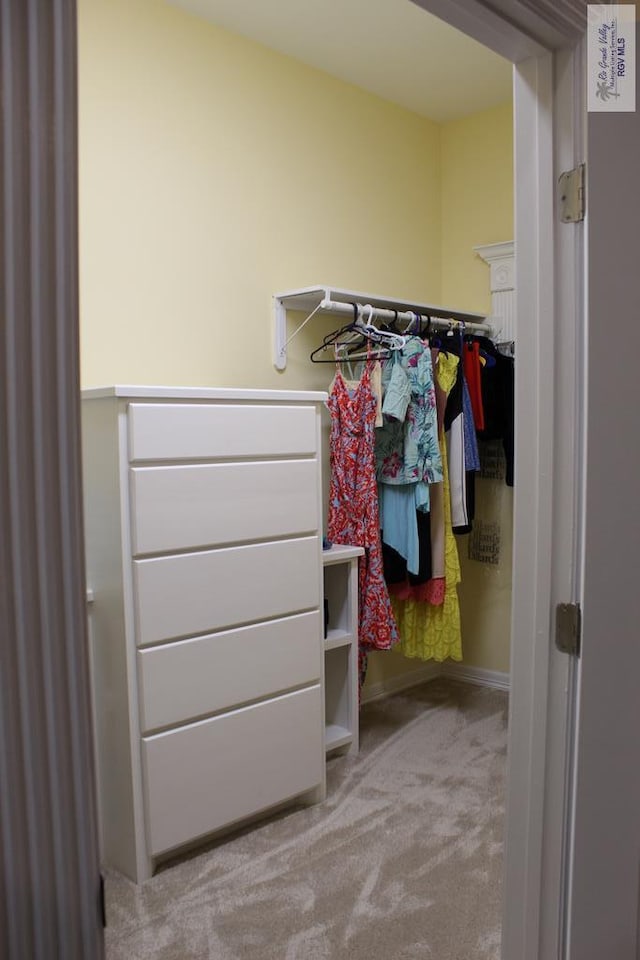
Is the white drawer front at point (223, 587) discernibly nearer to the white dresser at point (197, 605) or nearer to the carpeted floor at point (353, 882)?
the white dresser at point (197, 605)

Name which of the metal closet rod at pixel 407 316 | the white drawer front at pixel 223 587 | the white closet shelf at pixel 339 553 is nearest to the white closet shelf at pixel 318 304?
the metal closet rod at pixel 407 316

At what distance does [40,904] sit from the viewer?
62cm

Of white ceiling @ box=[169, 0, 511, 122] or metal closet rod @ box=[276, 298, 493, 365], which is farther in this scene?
metal closet rod @ box=[276, 298, 493, 365]

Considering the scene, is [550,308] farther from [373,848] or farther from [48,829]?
[373,848]

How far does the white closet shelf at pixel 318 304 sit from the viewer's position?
2.93 metres

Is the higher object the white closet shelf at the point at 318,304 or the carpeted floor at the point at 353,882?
the white closet shelf at the point at 318,304

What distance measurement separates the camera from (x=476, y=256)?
385cm

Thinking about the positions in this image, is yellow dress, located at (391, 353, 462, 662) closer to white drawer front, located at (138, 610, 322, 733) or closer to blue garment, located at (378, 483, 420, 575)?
blue garment, located at (378, 483, 420, 575)

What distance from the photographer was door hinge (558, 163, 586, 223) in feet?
4.07

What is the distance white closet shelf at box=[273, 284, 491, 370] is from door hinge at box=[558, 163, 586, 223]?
1681mm

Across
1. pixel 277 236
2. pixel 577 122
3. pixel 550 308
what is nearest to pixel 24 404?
pixel 550 308

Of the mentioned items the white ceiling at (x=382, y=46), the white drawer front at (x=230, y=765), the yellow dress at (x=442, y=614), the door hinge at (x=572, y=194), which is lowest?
the white drawer front at (x=230, y=765)

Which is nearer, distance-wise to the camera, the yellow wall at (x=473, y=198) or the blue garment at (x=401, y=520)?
the blue garment at (x=401, y=520)

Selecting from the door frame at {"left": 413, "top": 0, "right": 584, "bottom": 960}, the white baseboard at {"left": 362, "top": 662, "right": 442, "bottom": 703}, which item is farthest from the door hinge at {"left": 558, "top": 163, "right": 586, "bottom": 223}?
the white baseboard at {"left": 362, "top": 662, "right": 442, "bottom": 703}
